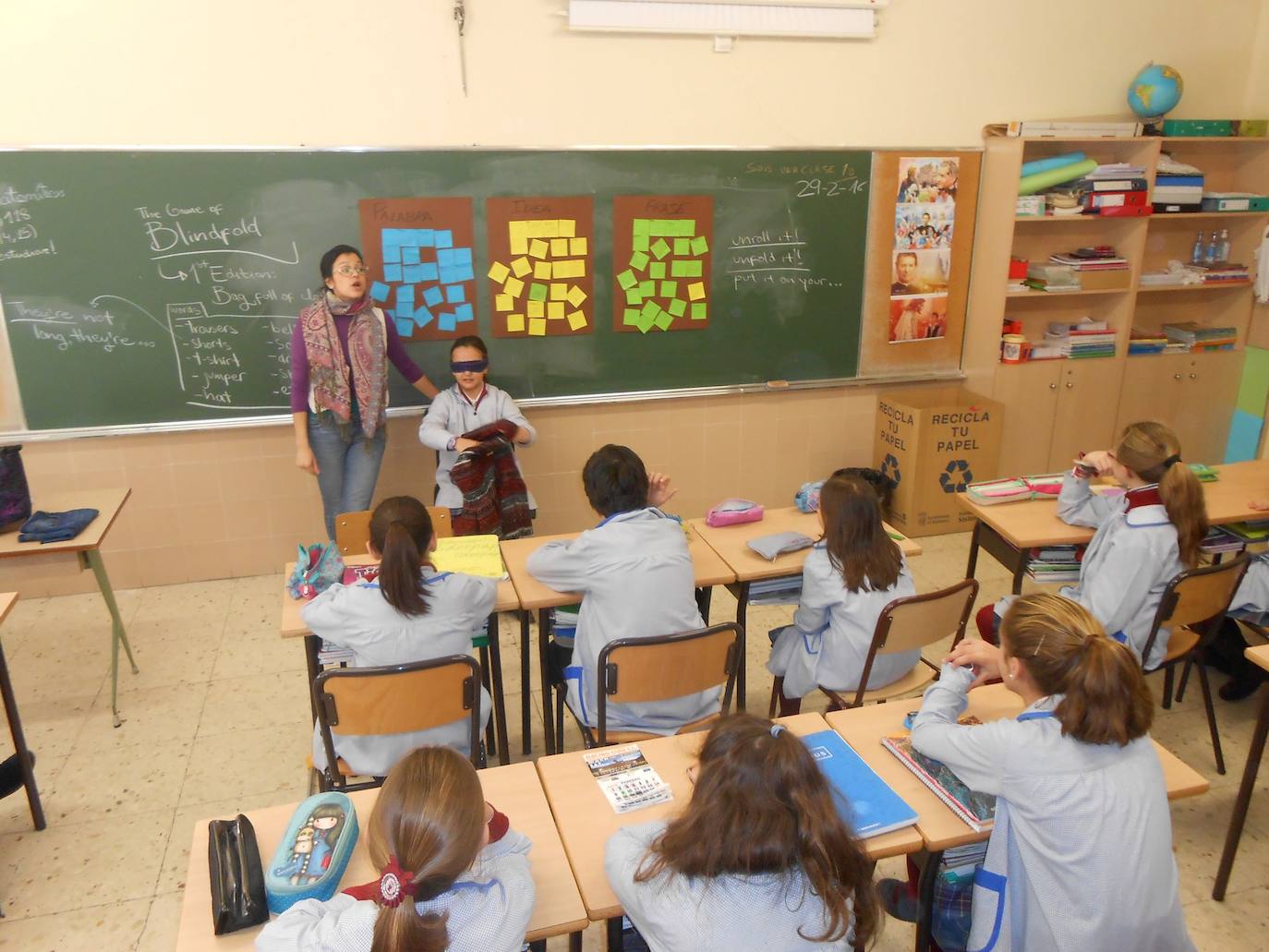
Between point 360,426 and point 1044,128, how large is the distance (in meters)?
4.01

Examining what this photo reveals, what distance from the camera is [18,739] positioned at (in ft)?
10.1

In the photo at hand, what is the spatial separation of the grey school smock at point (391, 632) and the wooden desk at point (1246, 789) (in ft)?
7.21

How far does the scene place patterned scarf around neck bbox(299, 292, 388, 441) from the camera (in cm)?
429

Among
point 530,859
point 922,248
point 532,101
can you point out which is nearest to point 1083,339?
point 922,248

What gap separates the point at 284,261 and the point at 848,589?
3.15m

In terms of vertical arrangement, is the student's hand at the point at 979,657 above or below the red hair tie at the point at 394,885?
below

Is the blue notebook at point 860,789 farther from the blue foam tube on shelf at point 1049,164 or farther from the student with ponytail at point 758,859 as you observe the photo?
the blue foam tube on shelf at point 1049,164

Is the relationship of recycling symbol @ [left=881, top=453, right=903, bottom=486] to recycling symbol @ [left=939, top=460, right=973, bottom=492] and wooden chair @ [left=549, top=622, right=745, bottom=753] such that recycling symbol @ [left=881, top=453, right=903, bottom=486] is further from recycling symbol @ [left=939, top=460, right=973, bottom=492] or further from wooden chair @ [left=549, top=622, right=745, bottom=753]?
wooden chair @ [left=549, top=622, right=745, bottom=753]

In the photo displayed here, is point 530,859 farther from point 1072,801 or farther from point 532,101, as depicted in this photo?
point 532,101

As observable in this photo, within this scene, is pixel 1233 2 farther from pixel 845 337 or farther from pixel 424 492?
pixel 424 492

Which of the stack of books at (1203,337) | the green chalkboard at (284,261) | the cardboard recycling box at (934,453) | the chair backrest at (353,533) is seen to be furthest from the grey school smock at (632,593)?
the stack of books at (1203,337)

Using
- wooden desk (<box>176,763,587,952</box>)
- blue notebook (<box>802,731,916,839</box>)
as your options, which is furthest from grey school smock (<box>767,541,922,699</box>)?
wooden desk (<box>176,763,587,952</box>)

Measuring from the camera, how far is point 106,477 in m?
4.68

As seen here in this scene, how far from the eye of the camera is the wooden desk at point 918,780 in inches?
79.3
